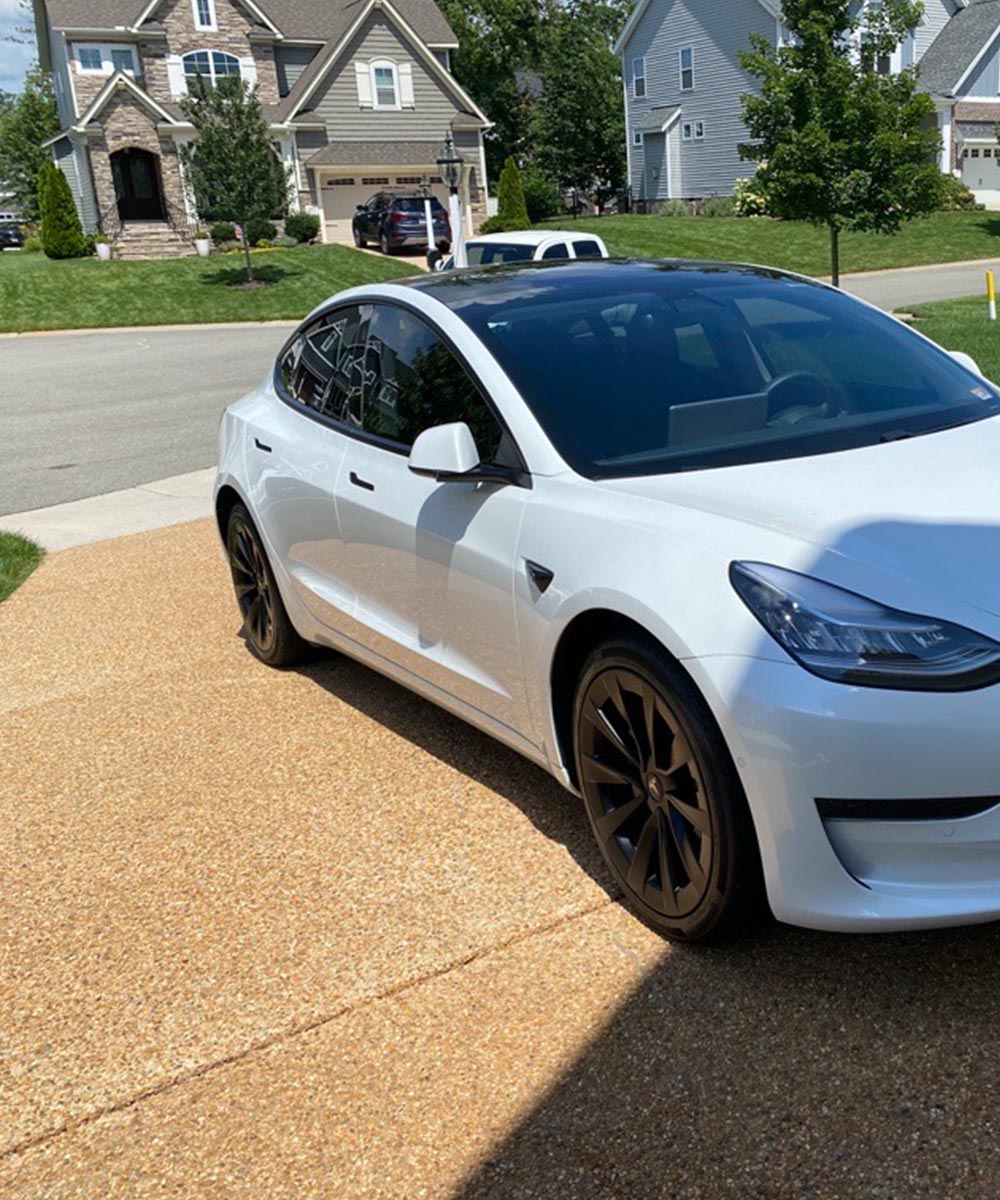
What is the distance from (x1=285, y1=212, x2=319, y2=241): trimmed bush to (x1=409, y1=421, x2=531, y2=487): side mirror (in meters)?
39.1

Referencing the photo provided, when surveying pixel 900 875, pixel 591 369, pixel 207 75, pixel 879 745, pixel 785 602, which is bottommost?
pixel 900 875

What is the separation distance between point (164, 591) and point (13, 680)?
1.43 metres

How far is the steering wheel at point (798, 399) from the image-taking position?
13.2 feet

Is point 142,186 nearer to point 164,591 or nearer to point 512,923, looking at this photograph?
point 164,591

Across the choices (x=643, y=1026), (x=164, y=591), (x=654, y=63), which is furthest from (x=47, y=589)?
(x=654, y=63)

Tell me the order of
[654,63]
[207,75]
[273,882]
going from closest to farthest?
[273,882] → [207,75] → [654,63]

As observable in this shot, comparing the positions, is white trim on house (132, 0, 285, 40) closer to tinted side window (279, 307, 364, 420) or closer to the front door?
the front door

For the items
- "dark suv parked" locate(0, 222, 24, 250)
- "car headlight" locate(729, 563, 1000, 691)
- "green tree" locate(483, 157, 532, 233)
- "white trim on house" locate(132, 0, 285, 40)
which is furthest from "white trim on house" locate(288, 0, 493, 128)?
"car headlight" locate(729, 563, 1000, 691)

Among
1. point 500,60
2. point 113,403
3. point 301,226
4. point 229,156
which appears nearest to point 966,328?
point 113,403

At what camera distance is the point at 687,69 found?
168ft

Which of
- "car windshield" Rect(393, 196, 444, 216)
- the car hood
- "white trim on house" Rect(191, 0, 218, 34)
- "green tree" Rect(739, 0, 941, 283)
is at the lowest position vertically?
the car hood

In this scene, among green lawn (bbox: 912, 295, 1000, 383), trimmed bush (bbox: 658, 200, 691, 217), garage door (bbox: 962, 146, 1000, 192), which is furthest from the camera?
garage door (bbox: 962, 146, 1000, 192)

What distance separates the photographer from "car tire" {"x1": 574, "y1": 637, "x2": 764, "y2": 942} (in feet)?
9.86

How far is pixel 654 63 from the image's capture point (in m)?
53.0
